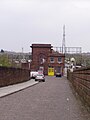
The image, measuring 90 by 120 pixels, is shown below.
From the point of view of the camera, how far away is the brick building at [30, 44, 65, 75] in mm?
123688

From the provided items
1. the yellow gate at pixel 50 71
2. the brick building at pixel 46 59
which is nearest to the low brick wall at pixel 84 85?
the brick building at pixel 46 59

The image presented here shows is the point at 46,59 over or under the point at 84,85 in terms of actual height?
over

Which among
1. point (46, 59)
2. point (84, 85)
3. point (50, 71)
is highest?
point (46, 59)

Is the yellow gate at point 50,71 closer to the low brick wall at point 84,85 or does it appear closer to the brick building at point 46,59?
the brick building at point 46,59

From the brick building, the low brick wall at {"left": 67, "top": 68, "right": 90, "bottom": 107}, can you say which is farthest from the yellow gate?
the low brick wall at {"left": 67, "top": 68, "right": 90, "bottom": 107}

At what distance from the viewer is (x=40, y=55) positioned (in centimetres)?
12462

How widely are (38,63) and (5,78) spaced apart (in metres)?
80.5

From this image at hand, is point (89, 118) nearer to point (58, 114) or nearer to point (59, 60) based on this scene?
point (58, 114)

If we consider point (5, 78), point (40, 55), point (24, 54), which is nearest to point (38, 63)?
point (40, 55)

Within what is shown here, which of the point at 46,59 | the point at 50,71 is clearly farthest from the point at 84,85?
the point at 50,71

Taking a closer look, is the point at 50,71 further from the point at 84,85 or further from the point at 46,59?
the point at 84,85

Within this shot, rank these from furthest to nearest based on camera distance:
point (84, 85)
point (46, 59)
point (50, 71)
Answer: point (50, 71)
point (46, 59)
point (84, 85)

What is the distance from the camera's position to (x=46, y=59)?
407ft

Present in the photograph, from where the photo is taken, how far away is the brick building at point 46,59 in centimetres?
12369
